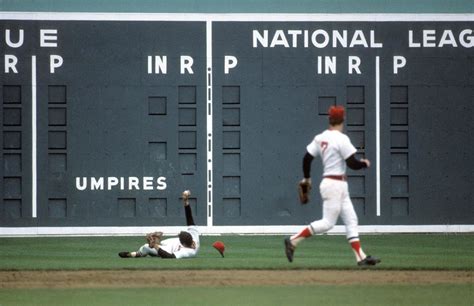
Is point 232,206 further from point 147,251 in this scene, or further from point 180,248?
point 180,248

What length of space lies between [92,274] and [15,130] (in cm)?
696

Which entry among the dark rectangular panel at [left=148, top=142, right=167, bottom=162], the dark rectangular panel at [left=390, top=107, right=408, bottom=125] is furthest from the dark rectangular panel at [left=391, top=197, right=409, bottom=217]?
the dark rectangular panel at [left=148, top=142, right=167, bottom=162]

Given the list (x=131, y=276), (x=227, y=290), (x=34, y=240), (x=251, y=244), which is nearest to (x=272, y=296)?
(x=227, y=290)

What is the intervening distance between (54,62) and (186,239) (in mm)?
5382

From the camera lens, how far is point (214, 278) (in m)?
12.8

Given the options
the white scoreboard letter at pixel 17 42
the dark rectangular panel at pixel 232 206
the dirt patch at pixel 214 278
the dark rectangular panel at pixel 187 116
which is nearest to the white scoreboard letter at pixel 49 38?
the white scoreboard letter at pixel 17 42

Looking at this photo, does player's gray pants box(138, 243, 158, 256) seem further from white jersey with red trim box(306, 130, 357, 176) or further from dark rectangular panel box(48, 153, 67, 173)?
dark rectangular panel box(48, 153, 67, 173)

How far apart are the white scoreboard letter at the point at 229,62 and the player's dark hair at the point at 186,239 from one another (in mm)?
5086

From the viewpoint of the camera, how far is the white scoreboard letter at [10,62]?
1972 cm

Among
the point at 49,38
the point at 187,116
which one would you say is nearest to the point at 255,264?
the point at 187,116

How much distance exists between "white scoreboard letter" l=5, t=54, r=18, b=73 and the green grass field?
2.62 metres

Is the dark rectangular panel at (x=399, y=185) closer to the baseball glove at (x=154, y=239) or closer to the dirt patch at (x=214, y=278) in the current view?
the baseball glove at (x=154, y=239)

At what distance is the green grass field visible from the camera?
10.7m

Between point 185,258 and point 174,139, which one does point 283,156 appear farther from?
point 185,258
